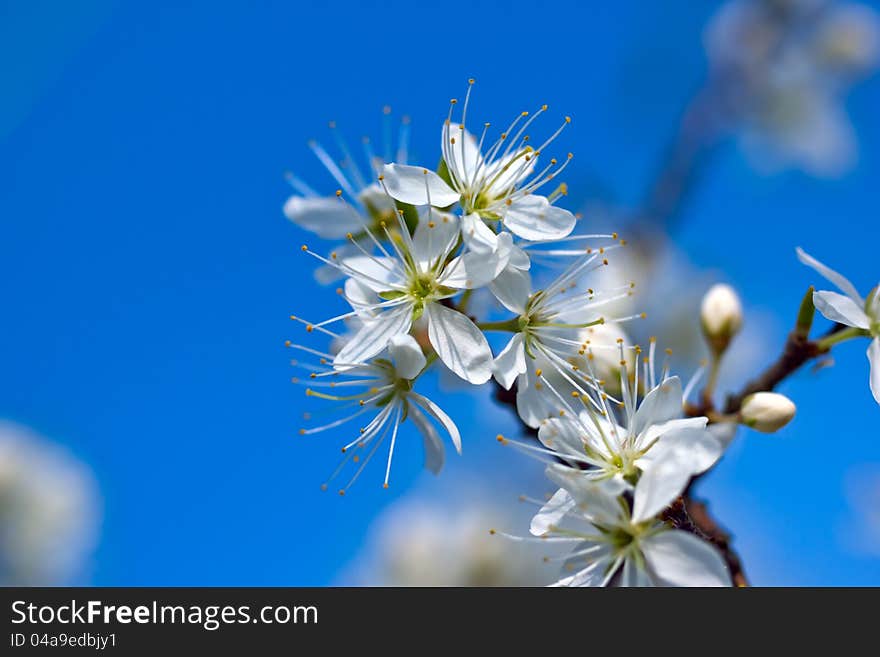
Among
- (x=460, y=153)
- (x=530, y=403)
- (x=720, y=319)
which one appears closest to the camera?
(x=530, y=403)

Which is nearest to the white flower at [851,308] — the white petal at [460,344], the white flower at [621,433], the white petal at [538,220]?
the white flower at [621,433]

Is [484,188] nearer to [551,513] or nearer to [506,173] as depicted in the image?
[506,173]

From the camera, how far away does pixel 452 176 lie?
1.88 meters

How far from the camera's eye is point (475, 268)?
5.52ft

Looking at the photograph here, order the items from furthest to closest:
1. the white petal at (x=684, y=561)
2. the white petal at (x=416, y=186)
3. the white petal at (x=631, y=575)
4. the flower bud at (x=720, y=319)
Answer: the flower bud at (x=720, y=319) < the white petal at (x=416, y=186) < the white petal at (x=631, y=575) < the white petal at (x=684, y=561)

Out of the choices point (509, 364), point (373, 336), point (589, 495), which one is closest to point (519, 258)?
point (509, 364)

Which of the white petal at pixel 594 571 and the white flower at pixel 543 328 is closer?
the white petal at pixel 594 571

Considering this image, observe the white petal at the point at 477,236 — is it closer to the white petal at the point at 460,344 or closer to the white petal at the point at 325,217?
the white petal at the point at 460,344

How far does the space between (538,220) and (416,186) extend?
28 centimetres

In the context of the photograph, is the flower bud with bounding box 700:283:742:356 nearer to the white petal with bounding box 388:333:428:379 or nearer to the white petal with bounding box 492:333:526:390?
the white petal with bounding box 492:333:526:390

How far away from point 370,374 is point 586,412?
1.61 feet

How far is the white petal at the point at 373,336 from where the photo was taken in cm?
177
